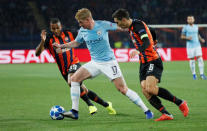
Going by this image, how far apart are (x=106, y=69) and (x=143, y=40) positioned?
0.90 meters

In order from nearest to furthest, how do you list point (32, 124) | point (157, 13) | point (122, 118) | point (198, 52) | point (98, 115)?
point (32, 124) < point (122, 118) < point (98, 115) < point (198, 52) < point (157, 13)

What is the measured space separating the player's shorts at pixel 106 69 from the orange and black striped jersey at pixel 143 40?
486mm

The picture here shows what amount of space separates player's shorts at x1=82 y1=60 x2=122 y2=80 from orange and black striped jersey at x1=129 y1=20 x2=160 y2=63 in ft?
1.60

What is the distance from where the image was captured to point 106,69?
6980 millimetres

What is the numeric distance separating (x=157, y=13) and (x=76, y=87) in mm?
26311

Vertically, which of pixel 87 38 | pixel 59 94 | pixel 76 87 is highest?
pixel 87 38

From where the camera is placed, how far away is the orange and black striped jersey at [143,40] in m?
6.46

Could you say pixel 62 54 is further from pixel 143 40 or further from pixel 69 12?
pixel 69 12

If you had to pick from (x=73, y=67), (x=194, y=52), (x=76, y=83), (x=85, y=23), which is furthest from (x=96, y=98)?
(x=194, y=52)

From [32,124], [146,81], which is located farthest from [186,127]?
[32,124]

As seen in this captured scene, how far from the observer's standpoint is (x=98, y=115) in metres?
7.52

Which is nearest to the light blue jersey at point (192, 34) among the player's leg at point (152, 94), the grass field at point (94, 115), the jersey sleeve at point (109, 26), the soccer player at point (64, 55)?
the grass field at point (94, 115)

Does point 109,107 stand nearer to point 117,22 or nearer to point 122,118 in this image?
point 122,118

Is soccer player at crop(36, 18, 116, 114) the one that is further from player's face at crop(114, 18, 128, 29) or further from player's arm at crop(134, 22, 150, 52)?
player's arm at crop(134, 22, 150, 52)
